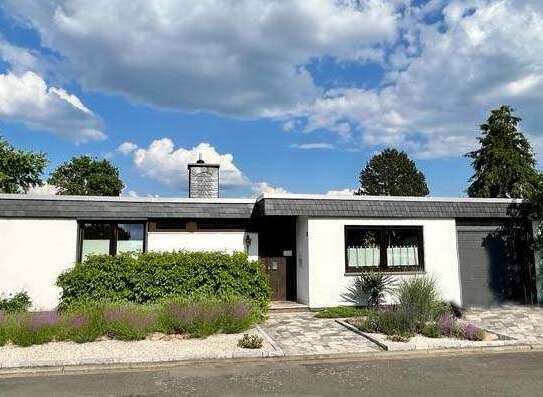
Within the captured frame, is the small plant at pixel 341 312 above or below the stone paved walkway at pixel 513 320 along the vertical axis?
above

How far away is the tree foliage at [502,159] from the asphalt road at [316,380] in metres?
28.6

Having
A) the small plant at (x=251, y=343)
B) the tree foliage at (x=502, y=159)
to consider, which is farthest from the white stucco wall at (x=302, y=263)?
the tree foliage at (x=502, y=159)

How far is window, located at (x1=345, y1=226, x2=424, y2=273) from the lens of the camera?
13.6 m

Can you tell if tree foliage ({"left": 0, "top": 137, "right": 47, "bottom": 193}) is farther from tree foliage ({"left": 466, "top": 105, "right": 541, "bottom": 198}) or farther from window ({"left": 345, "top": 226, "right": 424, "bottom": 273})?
tree foliage ({"left": 466, "top": 105, "right": 541, "bottom": 198})

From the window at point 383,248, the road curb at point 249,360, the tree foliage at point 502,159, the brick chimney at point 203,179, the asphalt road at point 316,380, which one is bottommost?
the asphalt road at point 316,380

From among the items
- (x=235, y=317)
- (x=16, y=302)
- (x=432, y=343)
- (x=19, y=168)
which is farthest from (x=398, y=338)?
(x=19, y=168)

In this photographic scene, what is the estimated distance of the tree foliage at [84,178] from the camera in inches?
1662

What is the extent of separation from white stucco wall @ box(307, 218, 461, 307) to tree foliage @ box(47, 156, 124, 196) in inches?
1312

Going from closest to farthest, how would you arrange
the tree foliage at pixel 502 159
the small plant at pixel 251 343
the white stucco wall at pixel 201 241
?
1. the small plant at pixel 251 343
2. the white stucco wall at pixel 201 241
3. the tree foliage at pixel 502 159

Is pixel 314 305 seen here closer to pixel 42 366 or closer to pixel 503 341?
pixel 503 341

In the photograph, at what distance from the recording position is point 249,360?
7812 millimetres

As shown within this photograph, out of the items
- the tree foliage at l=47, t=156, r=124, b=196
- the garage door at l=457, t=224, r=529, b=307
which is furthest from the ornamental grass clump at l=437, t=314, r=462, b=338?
the tree foliage at l=47, t=156, r=124, b=196

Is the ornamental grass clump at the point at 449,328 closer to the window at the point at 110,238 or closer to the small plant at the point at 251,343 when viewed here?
the small plant at the point at 251,343

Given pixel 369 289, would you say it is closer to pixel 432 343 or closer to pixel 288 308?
pixel 288 308
